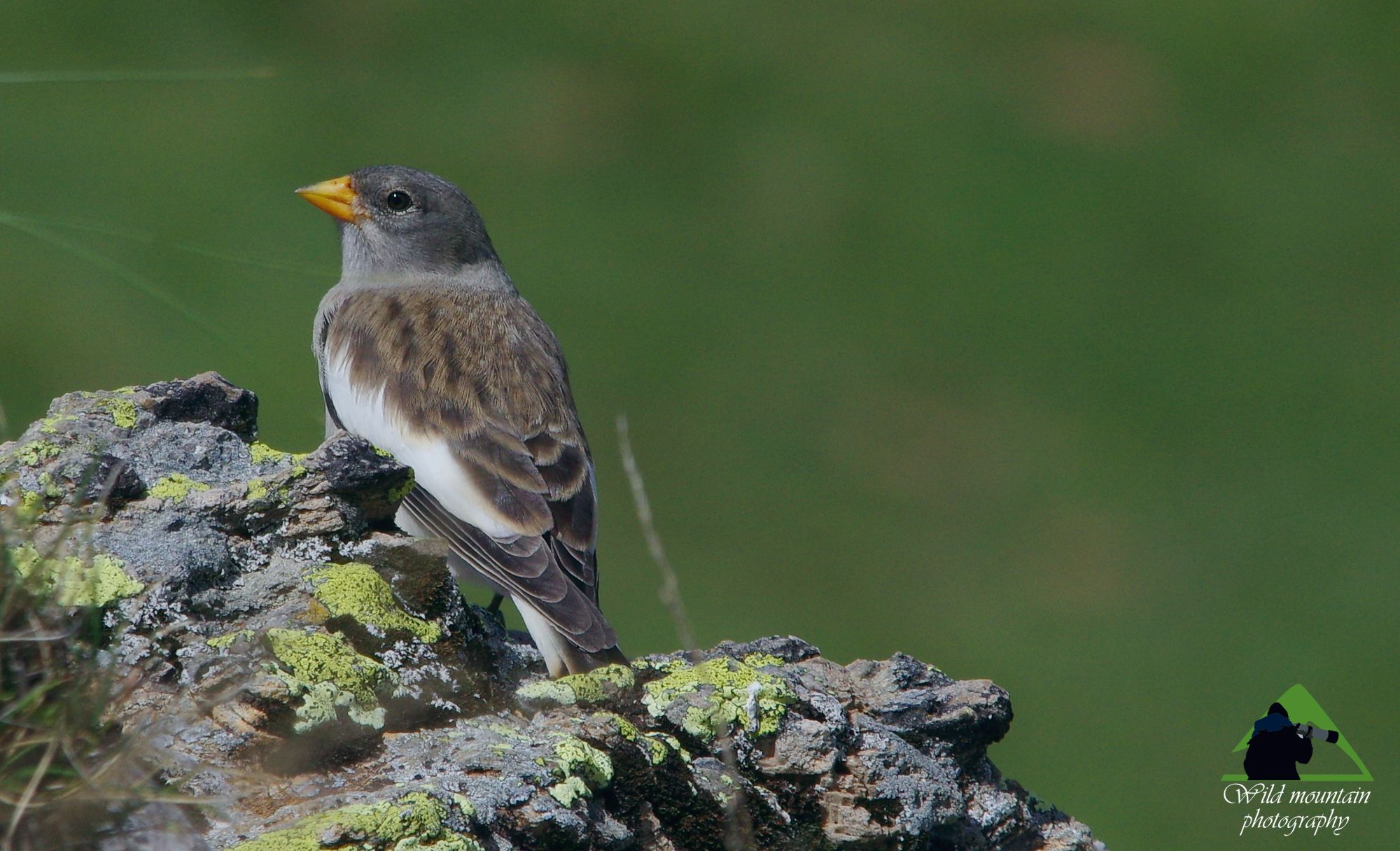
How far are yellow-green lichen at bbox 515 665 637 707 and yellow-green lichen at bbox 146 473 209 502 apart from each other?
0.74 meters

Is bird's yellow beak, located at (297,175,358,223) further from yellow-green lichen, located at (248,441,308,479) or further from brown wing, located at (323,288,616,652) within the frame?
yellow-green lichen, located at (248,441,308,479)

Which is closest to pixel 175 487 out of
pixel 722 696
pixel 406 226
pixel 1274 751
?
pixel 722 696

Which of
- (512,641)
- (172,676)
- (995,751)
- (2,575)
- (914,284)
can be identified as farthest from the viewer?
(914,284)

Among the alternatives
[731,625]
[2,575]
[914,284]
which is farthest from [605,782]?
[914,284]

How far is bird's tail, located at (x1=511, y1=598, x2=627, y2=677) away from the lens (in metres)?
3.26

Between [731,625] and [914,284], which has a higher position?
[914,284]

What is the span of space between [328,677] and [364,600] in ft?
0.78

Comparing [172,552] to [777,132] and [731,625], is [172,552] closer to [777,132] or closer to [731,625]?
[731,625]

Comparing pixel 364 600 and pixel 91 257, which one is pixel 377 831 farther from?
pixel 91 257

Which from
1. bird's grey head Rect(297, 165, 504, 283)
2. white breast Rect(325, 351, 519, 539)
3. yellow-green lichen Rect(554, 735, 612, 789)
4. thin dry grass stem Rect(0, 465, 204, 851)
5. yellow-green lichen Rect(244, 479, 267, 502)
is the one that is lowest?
thin dry grass stem Rect(0, 465, 204, 851)

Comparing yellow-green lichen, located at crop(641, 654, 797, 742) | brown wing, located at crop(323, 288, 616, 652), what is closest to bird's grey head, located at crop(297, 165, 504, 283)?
brown wing, located at crop(323, 288, 616, 652)

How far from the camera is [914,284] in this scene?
11.8 m

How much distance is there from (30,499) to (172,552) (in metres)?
0.29

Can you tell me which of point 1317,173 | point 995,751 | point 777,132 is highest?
point 1317,173
